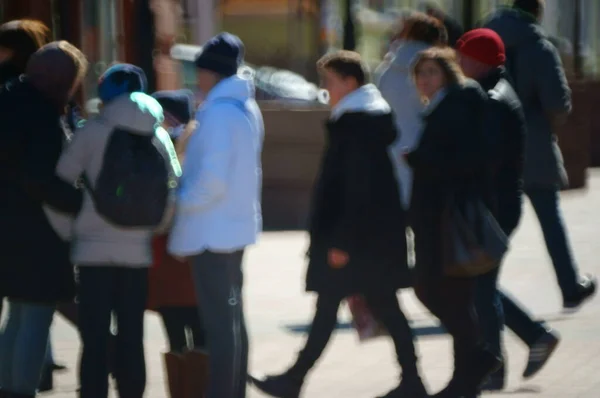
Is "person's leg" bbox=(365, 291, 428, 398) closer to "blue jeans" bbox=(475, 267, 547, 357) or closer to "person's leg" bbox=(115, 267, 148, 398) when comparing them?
"blue jeans" bbox=(475, 267, 547, 357)

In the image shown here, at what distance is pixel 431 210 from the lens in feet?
22.6

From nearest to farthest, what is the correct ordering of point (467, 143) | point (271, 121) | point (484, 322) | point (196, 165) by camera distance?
point (196, 165)
point (467, 143)
point (484, 322)
point (271, 121)

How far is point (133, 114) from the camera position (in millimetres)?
6242

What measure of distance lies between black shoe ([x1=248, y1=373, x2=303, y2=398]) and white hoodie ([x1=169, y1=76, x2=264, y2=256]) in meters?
1.02

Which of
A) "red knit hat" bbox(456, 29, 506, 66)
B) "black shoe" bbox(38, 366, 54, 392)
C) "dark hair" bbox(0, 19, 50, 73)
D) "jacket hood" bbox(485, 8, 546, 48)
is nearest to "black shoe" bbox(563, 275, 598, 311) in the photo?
"jacket hood" bbox(485, 8, 546, 48)

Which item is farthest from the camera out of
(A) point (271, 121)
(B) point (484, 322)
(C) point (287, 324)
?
(A) point (271, 121)

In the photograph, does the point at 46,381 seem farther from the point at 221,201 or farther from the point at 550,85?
the point at 550,85

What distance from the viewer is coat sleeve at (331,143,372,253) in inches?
272

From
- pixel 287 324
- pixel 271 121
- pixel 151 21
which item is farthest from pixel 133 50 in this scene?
pixel 287 324

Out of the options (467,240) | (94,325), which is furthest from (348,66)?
(94,325)

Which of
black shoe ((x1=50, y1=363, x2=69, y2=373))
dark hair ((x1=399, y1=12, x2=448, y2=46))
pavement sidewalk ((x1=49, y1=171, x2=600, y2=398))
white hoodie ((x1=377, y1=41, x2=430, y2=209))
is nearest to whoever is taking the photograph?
pavement sidewalk ((x1=49, y1=171, x2=600, y2=398))

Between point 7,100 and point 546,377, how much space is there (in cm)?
300

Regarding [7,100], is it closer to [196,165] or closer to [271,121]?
[196,165]

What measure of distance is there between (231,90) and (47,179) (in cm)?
81
